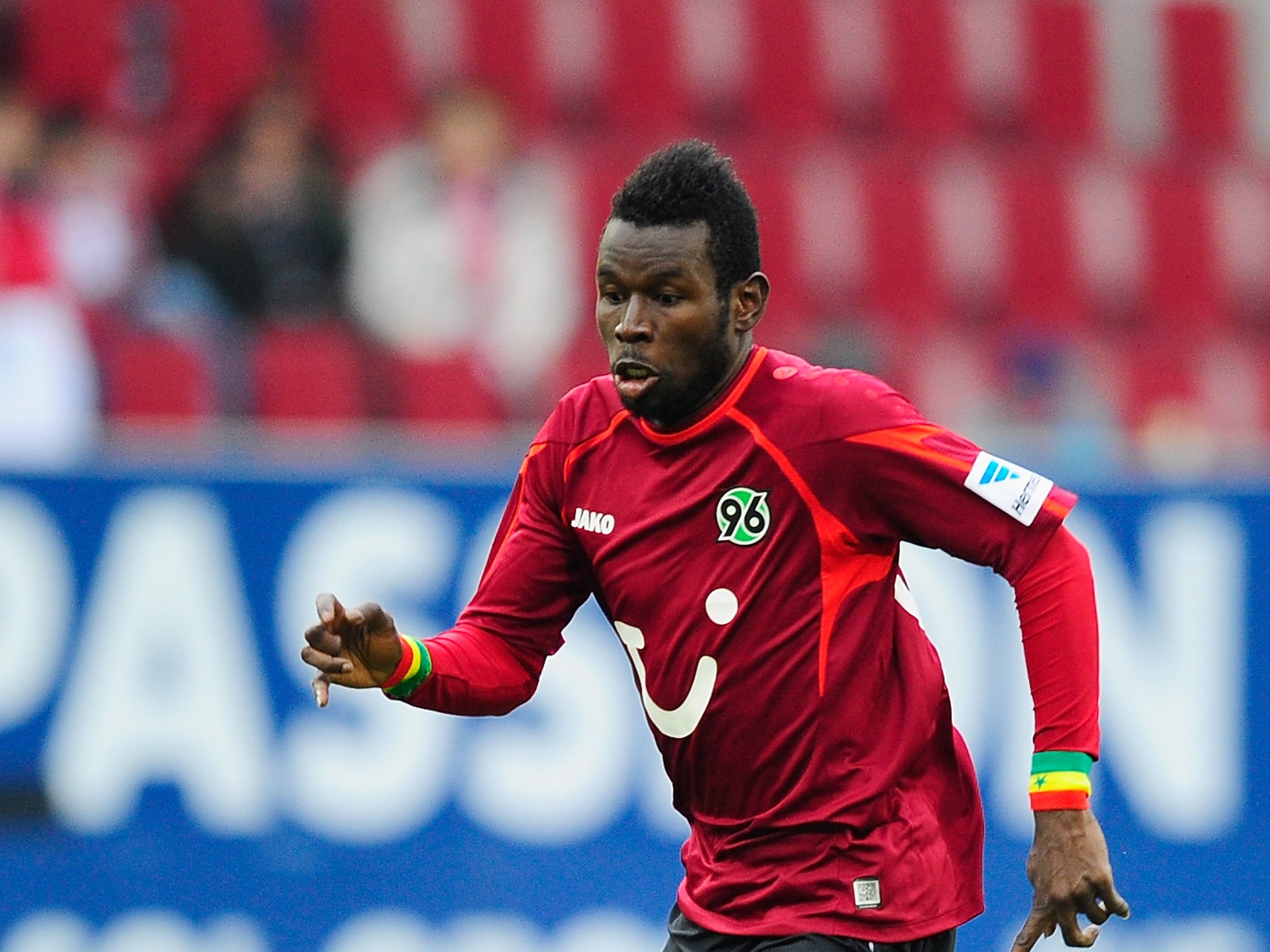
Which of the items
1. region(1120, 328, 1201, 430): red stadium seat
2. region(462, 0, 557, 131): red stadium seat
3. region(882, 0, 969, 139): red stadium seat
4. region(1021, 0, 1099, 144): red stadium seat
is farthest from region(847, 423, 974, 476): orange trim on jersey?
region(1021, 0, 1099, 144): red stadium seat

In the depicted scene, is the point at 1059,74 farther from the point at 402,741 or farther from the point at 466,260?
the point at 402,741

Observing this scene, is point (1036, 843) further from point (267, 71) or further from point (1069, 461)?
point (267, 71)

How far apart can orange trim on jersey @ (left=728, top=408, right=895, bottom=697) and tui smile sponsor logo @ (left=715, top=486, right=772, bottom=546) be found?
7 centimetres

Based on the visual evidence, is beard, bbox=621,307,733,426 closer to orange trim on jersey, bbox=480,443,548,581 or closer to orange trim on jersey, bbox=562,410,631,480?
orange trim on jersey, bbox=562,410,631,480

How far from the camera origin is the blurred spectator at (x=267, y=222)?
8.39 meters

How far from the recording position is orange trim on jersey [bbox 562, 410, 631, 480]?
3.72 meters

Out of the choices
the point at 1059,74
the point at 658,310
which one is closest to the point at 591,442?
the point at 658,310

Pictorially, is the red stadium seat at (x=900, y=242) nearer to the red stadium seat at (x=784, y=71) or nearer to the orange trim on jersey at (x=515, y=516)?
the red stadium seat at (x=784, y=71)

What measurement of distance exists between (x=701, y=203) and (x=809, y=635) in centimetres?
75

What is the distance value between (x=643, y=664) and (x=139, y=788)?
125 inches

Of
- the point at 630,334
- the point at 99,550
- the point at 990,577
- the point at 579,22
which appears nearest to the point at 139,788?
the point at 99,550

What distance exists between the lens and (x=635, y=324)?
3451 mm

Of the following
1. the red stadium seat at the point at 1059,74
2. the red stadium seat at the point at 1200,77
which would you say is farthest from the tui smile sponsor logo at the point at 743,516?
the red stadium seat at the point at 1200,77

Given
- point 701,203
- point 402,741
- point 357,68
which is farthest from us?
point 357,68
